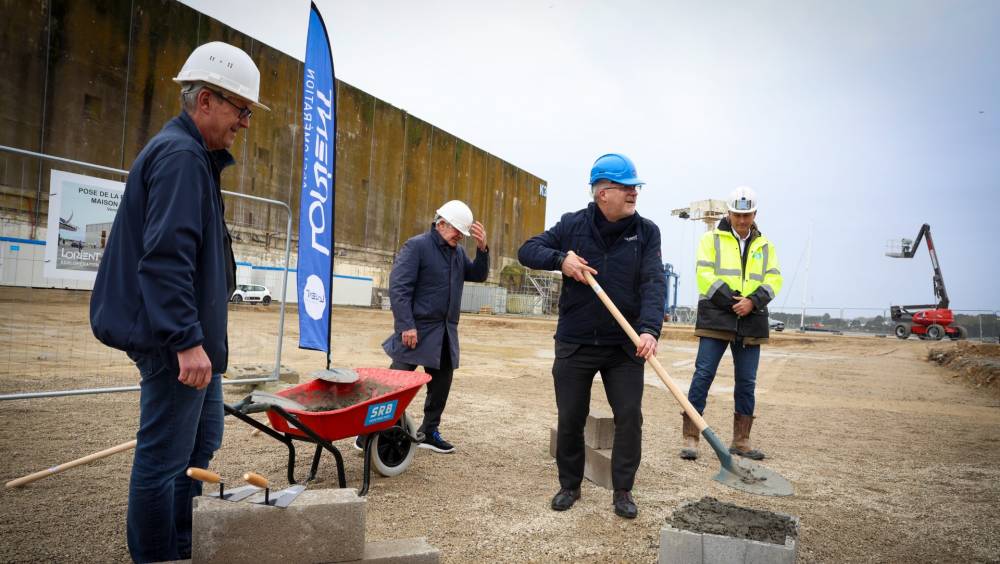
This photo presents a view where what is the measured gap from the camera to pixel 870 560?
8.94 ft

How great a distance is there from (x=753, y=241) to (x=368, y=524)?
3.46 metres

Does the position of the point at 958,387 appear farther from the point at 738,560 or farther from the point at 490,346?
the point at 738,560

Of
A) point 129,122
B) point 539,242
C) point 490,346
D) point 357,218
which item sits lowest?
point 490,346

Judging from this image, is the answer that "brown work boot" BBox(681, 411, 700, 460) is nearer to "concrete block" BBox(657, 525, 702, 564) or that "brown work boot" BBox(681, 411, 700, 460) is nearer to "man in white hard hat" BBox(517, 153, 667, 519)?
"man in white hard hat" BBox(517, 153, 667, 519)

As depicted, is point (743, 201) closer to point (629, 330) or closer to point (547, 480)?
point (629, 330)

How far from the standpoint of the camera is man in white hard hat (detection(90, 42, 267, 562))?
188cm

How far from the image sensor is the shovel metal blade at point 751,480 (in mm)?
3518

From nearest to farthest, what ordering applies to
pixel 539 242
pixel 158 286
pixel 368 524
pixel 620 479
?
pixel 158 286
pixel 368 524
pixel 620 479
pixel 539 242

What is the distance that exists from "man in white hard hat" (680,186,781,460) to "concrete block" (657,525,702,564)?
216 cm

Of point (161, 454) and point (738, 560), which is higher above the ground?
point (161, 454)

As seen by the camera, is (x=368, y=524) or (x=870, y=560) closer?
(x=870, y=560)

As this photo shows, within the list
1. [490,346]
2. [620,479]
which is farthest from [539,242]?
[490,346]

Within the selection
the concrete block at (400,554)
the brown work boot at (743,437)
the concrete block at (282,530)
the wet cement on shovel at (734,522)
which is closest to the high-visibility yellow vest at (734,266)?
the brown work boot at (743,437)

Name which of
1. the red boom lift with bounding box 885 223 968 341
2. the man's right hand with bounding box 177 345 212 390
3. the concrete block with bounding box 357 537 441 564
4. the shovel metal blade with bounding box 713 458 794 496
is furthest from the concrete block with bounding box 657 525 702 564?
the red boom lift with bounding box 885 223 968 341
